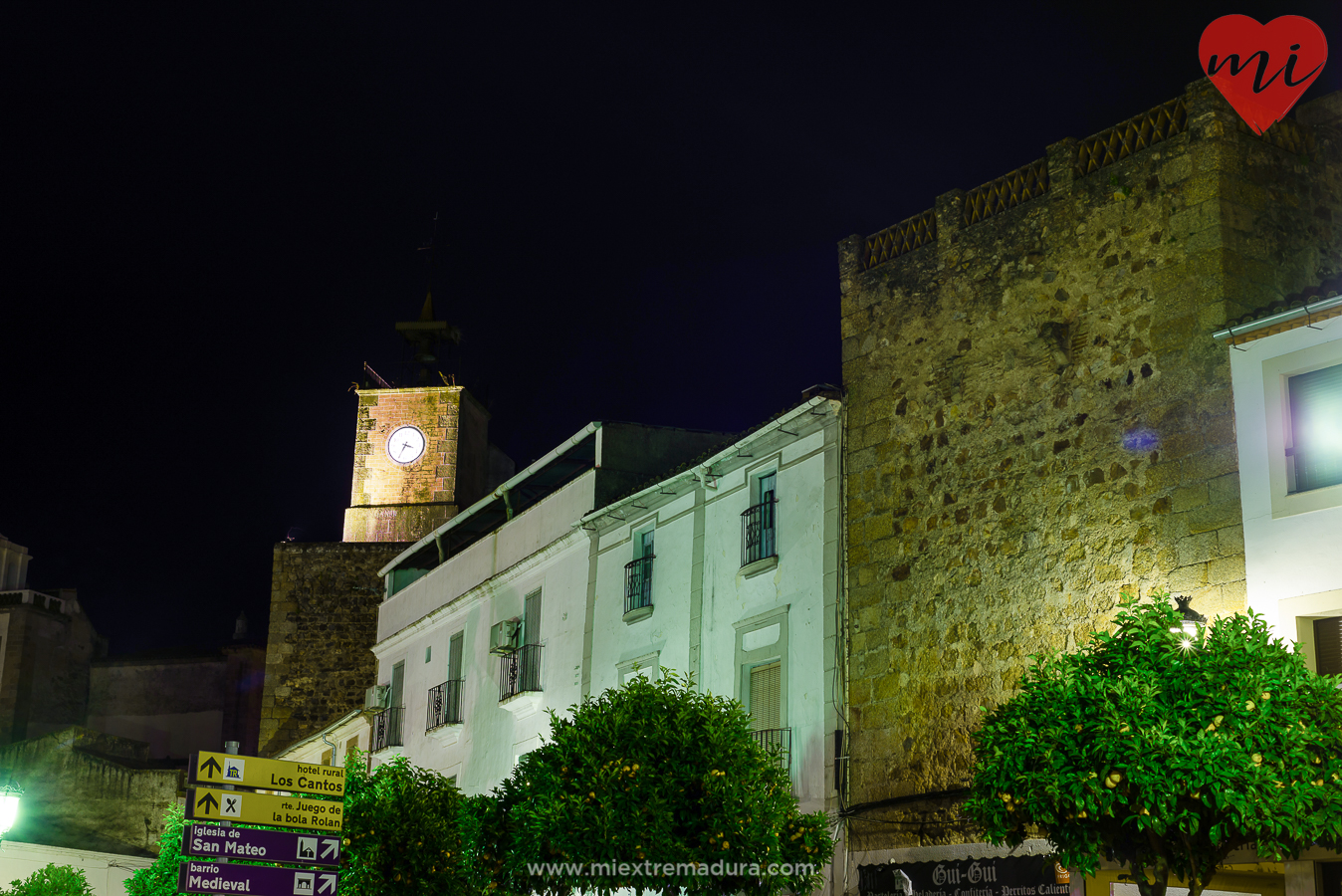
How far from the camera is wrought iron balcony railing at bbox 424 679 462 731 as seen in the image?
27.8 metres

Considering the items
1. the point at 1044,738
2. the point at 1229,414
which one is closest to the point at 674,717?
the point at 1044,738

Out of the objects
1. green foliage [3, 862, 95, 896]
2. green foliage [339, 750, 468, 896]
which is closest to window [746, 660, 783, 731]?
green foliage [339, 750, 468, 896]

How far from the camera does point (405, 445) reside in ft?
166

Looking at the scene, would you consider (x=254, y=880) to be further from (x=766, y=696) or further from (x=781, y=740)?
(x=766, y=696)

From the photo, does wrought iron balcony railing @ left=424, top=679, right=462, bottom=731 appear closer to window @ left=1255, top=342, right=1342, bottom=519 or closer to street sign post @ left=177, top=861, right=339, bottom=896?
street sign post @ left=177, top=861, right=339, bottom=896

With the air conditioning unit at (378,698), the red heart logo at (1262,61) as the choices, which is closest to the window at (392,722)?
the air conditioning unit at (378,698)

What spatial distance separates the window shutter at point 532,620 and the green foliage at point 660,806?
9840 millimetres

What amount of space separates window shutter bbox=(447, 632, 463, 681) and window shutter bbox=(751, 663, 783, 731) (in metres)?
10.2

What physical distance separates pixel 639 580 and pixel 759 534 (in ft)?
10.7

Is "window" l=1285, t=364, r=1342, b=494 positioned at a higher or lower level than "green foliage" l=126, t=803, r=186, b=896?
higher

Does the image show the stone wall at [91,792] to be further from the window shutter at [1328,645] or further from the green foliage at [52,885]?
the window shutter at [1328,645]

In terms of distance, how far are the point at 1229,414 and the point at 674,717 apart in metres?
6.28

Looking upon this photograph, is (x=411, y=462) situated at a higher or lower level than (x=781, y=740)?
higher

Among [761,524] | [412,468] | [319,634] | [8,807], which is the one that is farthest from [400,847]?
[412,468]
